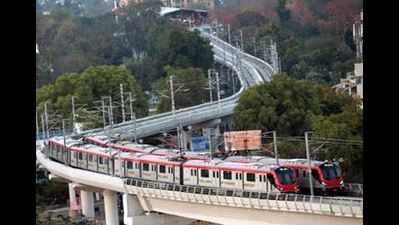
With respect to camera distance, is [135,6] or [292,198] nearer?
[292,198]

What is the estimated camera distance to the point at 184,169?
620cm

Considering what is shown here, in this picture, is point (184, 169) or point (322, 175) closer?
point (322, 175)

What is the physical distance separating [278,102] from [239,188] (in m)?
4.84

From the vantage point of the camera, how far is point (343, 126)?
8.32 meters

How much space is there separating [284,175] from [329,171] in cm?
39

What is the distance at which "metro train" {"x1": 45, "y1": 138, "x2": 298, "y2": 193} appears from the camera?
5.27m

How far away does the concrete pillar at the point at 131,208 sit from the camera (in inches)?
265

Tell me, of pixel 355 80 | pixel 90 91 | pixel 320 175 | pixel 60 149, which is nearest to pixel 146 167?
pixel 320 175

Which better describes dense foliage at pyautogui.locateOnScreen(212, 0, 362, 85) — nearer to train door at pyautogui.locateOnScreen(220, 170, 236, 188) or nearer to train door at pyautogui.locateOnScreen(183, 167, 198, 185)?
train door at pyautogui.locateOnScreen(183, 167, 198, 185)

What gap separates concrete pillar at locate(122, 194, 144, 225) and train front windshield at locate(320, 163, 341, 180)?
2.32 meters

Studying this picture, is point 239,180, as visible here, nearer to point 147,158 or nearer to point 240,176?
point 240,176

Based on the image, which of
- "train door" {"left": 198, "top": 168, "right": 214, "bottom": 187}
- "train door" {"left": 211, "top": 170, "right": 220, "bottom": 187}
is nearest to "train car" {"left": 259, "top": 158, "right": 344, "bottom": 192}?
"train door" {"left": 211, "top": 170, "right": 220, "bottom": 187}
